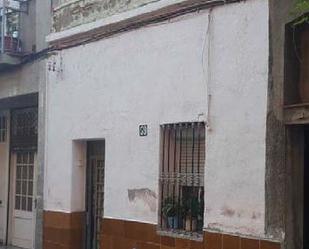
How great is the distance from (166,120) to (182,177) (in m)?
Answer: 0.80

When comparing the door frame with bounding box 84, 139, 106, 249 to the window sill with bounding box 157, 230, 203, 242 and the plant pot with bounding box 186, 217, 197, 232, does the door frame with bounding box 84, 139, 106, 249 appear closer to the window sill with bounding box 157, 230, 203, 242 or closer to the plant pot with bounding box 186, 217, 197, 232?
the window sill with bounding box 157, 230, 203, 242

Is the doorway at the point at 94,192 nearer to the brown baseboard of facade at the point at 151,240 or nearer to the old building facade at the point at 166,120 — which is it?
the old building facade at the point at 166,120

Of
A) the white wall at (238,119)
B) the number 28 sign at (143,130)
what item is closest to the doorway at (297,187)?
the white wall at (238,119)

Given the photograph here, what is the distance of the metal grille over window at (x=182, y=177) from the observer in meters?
8.35

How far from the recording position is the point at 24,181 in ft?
44.4

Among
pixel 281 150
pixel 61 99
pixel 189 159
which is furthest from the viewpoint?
pixel 61 99

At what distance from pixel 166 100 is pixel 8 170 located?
21.3 feet

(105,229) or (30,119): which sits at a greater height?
(30,119)

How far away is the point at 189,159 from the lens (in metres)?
8.57

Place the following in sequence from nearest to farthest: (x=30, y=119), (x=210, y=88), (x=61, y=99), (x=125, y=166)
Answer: (x=210, y=88) → (x=125, y=166) → (x=61, y=99) → (x=30, y=119)

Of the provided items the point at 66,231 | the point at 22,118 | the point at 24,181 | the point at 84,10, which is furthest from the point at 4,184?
the point at 84,10

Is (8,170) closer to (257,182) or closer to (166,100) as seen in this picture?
(166,100)

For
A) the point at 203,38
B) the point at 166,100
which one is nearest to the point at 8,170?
the point at 166,100

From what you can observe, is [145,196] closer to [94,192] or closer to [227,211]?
[227,211]
